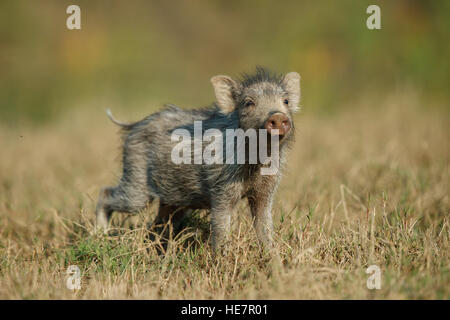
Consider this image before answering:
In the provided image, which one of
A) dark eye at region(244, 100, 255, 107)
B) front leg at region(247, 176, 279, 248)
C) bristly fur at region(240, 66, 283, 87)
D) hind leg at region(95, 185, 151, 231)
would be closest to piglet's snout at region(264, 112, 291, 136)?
dark eye at region(244, 100, 255, 107)

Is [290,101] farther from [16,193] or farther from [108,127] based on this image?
[108,127]

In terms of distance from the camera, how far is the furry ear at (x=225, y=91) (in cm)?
474

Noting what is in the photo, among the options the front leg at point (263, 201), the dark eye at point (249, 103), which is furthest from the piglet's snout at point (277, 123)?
the front leg at point (263, 201)

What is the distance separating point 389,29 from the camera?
1449 cm

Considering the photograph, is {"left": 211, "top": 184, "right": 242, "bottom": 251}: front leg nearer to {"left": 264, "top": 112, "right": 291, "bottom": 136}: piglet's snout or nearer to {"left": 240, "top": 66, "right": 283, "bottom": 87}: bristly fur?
Result: {"left": 264, "top": 112, "right": 291, "bottom": 136}: piglet's snout

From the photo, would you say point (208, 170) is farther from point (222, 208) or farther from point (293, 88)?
point (293, 88)

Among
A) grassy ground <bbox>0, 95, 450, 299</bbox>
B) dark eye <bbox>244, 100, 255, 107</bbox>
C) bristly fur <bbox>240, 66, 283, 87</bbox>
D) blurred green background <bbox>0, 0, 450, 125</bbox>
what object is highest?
blurred green background <bbox>0, 0, 450, 125</bbox>

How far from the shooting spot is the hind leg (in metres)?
5.32

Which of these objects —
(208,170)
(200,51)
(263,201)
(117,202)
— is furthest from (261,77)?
(200,51)

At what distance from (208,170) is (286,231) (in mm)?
909

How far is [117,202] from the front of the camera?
543cm

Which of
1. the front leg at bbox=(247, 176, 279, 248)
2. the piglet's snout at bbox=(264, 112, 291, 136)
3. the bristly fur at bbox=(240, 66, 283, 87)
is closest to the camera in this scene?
the piglet's snout at bbox=(264, 112, 291, 136)

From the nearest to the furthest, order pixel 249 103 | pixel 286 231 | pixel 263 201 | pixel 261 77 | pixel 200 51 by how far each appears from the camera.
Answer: pixel 286 231 → pixel 249 103 → pixel 263 201 → pixel 261 77 → pixel 200 51
